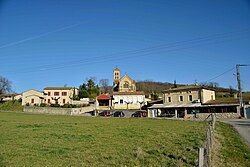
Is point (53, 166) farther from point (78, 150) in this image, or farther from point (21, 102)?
point (21, 102)

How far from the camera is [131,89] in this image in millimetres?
81125

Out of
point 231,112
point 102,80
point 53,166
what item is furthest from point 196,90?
point 102,80

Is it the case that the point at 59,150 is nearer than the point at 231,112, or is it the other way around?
the point at 59,150

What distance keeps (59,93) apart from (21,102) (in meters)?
11.7

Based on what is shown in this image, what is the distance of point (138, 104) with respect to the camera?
225 feet

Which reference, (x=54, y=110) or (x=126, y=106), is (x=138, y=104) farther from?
(x=54, y=110)

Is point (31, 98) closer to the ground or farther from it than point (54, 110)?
farther from it

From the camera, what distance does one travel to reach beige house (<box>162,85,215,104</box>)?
174 ft

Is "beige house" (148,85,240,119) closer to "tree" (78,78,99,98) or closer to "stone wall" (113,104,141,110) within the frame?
"stone wall" (113,104,141,110)

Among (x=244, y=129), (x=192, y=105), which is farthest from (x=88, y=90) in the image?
(x=244, y=129)

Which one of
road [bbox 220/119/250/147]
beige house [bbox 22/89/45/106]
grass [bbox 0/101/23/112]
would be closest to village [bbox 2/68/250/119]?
beige house [bbox 22/89/45/106]

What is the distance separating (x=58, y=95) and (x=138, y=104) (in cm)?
2665

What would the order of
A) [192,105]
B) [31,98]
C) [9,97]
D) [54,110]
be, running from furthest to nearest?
[9,97]
[31,98]
[54,110]
[192,105]

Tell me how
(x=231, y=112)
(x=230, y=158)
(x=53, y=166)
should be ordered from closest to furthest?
(x=53, y=166) → (x=230, y=158) → (x=231, y=112)
